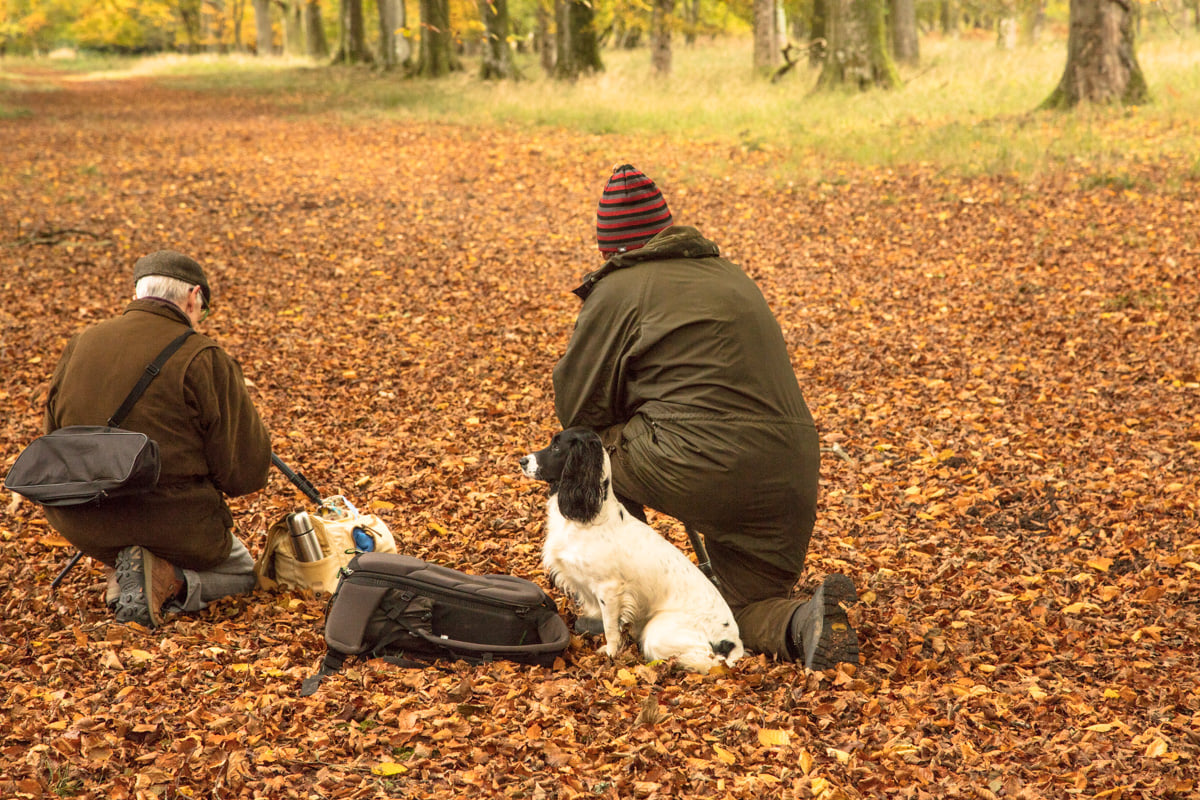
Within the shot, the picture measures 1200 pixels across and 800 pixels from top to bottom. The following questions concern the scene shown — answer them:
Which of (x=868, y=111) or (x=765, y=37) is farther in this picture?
(x=765, y=37)

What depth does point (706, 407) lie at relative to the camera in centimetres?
398

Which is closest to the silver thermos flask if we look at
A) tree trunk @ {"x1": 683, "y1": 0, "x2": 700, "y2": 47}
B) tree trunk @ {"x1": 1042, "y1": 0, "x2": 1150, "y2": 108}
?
tree trunk @ {"x1": 1042, "y1": 0, "x2": 1150, "y2": 108}

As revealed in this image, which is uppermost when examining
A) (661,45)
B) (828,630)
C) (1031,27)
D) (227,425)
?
(1031,27)

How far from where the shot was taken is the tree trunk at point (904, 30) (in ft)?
78.0

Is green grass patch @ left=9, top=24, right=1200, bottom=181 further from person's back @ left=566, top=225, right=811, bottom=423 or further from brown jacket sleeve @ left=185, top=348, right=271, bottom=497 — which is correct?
brown jacket sleeve @ left=185, top=348, right=271, bottom=497

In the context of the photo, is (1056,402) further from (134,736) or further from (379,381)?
(134,736)

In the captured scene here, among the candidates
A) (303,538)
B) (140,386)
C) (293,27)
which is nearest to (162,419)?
(140,386)

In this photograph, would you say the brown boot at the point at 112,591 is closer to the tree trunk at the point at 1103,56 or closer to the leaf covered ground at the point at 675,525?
the leaf covered ground at the point at 675,525

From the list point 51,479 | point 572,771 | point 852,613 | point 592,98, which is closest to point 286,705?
point 572,771

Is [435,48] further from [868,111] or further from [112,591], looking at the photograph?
[112,591]

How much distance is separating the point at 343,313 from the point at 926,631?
6.79 metres

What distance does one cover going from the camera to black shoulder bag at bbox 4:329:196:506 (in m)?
4.03

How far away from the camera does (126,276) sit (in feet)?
34.6

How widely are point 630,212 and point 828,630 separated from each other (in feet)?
6.23
